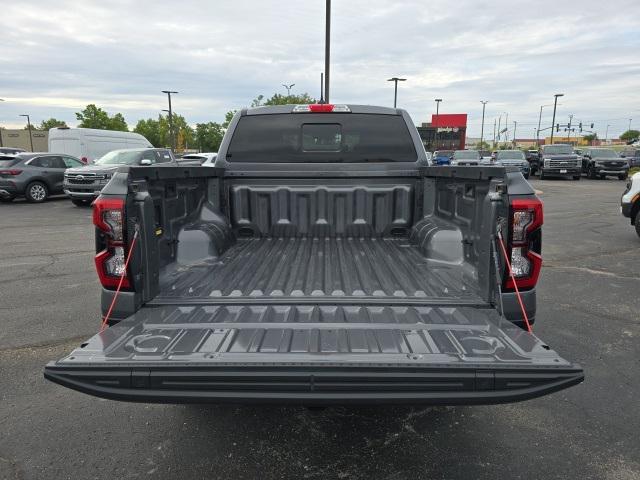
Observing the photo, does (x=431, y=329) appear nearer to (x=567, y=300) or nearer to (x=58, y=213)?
(x=567, y=300)

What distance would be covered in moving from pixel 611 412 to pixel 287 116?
3634mm

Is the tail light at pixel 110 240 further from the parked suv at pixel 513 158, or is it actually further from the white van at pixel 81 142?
the parked suv at pixel 513 158

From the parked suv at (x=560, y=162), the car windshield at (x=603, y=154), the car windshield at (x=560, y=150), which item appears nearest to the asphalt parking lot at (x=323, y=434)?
the parked suv at (x=560, y=162)

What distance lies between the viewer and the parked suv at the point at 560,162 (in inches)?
1091

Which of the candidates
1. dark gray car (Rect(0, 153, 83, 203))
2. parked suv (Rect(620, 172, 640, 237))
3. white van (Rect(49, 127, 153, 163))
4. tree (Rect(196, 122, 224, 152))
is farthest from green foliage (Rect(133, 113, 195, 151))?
parked suv (Rect(620, 172, 640, 237))

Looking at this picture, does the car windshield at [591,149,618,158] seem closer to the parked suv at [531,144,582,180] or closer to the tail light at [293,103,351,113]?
the parked suv at [531,144,582,180]

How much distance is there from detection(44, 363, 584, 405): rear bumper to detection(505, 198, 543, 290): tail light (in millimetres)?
751

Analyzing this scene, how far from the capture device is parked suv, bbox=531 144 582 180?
2770 cm

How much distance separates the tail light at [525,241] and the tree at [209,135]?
70627 millimetres

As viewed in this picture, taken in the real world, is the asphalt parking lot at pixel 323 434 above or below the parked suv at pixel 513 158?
below

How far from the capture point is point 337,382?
1916 mm

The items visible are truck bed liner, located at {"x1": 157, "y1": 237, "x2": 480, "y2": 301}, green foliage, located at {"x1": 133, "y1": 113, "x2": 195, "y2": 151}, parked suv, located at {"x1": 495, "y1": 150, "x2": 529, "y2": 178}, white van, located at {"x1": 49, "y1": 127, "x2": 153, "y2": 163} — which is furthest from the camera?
green foliage, located at {"x1": 133, "y1": 113, "x2": 195, "y2": 151}

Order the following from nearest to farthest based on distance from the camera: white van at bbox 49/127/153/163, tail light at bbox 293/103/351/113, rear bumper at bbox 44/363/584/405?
rear bumper at bbox 44/363/584/405, tail light at bbox 293/103/351/113, white van at bbox 49/127/153/163

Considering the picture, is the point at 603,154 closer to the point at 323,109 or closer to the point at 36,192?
the point at 323,109
